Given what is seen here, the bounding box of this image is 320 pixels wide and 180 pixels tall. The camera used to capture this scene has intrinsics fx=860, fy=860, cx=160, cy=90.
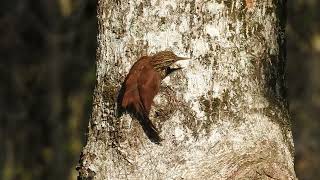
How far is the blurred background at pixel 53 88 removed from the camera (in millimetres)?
8438

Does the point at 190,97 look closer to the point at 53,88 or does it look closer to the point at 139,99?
the point at 139,99

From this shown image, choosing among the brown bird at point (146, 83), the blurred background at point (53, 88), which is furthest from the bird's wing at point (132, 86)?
the blurred background at point (53, 88)

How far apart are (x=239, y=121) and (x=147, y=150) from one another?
369 millimetres

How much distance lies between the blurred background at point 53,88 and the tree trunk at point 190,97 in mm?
4661

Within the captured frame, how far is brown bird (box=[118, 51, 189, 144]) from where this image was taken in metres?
3.15

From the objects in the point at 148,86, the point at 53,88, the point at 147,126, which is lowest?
the point at 147,126

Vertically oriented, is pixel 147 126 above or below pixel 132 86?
below

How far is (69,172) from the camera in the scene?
341 inches

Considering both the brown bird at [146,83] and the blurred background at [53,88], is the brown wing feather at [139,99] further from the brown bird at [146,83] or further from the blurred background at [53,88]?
the blurred background at [53,88]

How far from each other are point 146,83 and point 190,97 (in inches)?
6.9

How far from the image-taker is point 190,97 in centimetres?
320

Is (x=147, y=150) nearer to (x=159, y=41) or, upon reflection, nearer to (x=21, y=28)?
(x=159, y=41)

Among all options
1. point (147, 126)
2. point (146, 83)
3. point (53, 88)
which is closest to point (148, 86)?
point (146, 83)

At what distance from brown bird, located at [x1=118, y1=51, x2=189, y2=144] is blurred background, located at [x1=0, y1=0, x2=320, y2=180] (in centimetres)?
485
